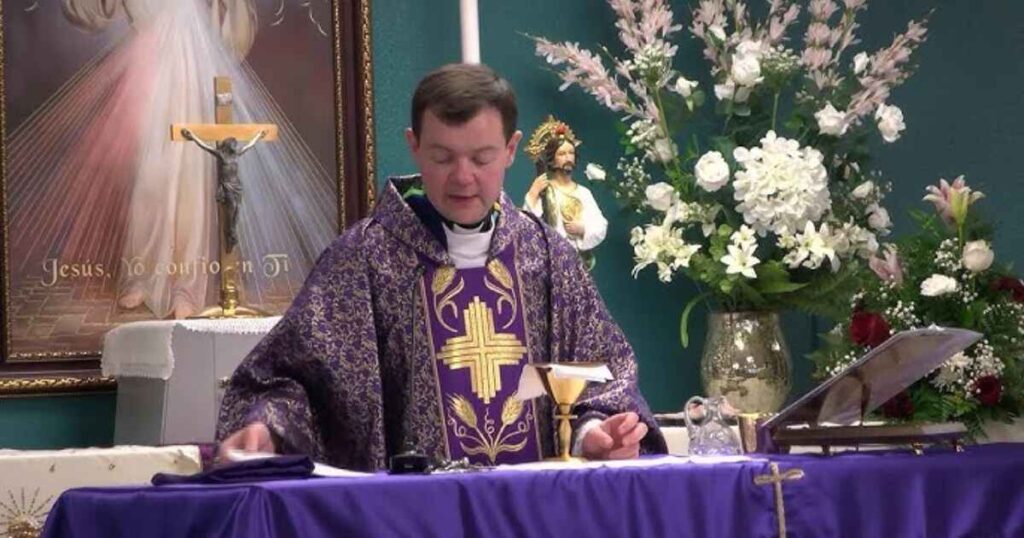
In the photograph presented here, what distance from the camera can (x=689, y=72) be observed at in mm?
6902

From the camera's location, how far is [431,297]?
377cm

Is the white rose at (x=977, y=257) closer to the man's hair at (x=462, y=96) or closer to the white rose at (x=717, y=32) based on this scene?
the man's hair at (x=462, y=96)

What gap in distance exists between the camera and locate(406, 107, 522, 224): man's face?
3.55 m

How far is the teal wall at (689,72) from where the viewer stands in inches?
253

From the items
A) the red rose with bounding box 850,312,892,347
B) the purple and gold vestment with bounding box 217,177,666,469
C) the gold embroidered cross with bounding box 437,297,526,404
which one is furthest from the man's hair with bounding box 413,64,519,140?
the red rose with bounding box 850,312,892,347

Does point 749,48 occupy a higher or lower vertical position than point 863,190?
higher

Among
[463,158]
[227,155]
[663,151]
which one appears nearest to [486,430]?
[463,158]

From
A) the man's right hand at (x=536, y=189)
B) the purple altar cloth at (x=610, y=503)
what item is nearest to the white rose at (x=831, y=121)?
the man's right hand at (x=536, y=189)

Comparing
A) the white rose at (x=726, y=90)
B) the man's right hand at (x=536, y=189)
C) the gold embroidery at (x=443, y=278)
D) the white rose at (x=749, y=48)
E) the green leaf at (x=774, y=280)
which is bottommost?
the gold embroidery at (x=443, y=278)

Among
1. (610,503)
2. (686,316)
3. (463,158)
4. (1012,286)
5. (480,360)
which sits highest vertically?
(463,158)

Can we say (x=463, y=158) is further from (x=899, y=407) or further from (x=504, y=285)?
(x=899, y=407)

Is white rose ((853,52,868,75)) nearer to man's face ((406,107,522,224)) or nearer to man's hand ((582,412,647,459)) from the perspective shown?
man's face ((406,107,522,224))

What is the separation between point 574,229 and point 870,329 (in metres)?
1.97

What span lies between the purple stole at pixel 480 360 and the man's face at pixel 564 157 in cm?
226
